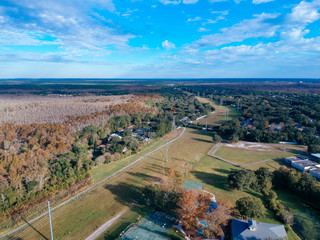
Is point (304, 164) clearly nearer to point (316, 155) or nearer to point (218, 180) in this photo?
point (316, 155)

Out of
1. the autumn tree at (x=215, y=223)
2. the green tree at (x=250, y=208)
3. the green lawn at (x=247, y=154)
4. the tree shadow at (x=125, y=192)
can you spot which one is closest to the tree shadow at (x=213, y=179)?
the green tree at (x=250, y=208)

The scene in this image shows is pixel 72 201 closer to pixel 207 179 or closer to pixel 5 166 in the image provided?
pixel 5 166

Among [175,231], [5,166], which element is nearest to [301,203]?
[175,231]

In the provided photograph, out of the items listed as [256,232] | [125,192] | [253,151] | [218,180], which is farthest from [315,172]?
[125,192]

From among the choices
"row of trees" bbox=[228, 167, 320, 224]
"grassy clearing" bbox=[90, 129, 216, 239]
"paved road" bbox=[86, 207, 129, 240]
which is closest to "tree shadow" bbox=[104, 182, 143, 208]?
"grassy clearing" bbox=[90, 129, 216, 239]

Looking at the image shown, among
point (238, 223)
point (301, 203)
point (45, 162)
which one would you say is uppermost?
point (45, 162)

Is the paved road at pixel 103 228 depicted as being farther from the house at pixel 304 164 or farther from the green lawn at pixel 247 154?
the house at pixel 304 164

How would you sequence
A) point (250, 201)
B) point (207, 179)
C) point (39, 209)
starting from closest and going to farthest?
point (250, 201)
point (39, 209)
point (207, 179)
